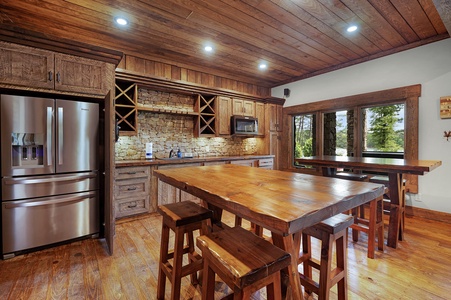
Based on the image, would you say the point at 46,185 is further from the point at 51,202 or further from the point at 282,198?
the point at 282,198

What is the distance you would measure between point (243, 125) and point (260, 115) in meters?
0.72

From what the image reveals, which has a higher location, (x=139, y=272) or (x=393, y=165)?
(x=393, y=165)

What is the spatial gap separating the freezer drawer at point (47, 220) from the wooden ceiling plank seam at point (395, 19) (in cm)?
421

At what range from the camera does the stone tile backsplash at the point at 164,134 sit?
3.85 m

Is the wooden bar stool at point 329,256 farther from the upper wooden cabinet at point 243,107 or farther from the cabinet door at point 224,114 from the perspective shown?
the upper wooden cabinet at point 243,107

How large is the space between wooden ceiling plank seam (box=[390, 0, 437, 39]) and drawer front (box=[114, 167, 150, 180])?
3.97 meters

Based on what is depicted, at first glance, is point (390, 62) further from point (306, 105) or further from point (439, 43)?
point (306, 105)

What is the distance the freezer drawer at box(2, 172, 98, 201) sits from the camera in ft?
7.32

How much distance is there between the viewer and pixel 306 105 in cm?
497

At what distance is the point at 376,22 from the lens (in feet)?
9.16

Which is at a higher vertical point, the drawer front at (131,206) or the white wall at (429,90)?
the white wall at (429,90)

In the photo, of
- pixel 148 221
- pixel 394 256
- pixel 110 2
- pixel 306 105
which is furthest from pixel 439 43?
pixel 148 221

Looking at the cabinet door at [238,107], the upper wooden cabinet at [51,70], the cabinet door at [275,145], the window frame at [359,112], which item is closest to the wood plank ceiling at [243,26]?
the upper wooden cabinet at [51,70]

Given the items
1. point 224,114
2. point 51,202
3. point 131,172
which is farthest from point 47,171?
point 224,114
